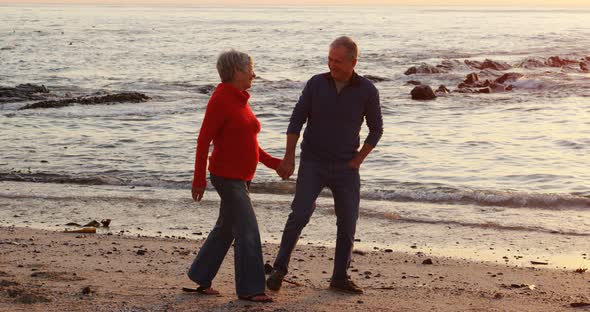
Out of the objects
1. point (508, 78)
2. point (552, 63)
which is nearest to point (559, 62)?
point (552, 63)

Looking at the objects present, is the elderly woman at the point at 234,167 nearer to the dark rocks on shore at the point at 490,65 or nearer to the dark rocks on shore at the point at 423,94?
the dark rocks on shore at the point at 423,94

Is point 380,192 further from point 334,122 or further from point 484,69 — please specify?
point 484,69

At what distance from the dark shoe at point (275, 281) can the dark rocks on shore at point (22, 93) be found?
18.2 meters

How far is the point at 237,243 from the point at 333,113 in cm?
109

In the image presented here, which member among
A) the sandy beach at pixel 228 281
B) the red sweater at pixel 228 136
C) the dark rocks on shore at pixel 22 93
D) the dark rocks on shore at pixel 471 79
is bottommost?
the dark rocks on shore at pixel 471 79

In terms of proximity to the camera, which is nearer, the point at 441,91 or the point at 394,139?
the point at 394,139

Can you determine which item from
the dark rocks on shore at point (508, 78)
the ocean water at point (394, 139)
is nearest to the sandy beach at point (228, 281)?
the ocean water at point (394, 139)

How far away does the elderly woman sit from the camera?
233 inches

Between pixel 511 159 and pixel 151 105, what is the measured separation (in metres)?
11.3

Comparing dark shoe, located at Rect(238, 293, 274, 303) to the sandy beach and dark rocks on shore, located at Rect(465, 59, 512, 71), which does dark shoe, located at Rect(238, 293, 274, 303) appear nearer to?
the sandy beach

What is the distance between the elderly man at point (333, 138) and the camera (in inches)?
245

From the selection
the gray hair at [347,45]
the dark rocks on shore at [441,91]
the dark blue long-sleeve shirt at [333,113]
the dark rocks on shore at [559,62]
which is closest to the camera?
the gray hair at [347,45]

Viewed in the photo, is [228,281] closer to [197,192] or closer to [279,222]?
[197,192]

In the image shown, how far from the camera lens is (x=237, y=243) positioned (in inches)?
244
